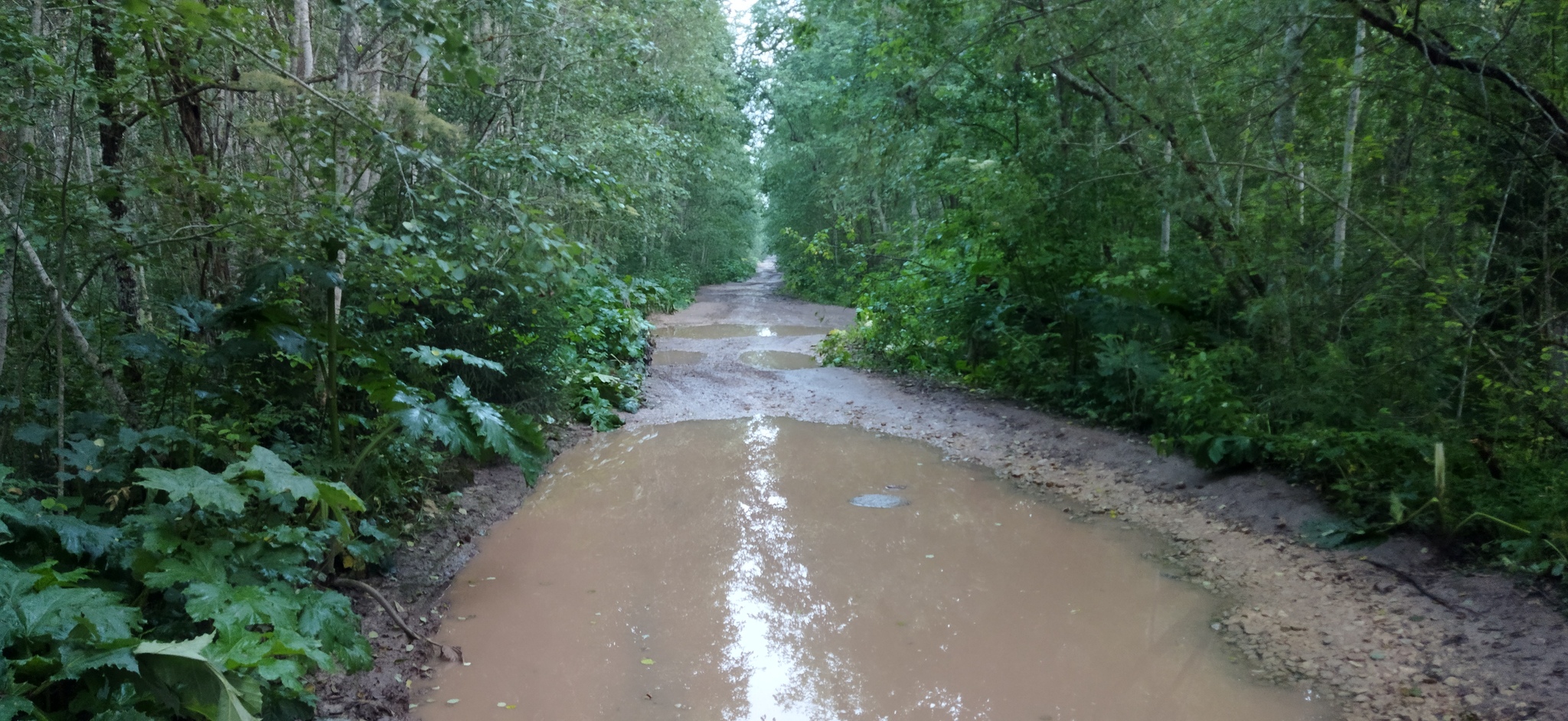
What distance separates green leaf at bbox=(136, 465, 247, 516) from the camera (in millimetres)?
3012

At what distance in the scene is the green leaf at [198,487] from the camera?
301 centimetres

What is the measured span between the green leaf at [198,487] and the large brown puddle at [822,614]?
4.84 feet

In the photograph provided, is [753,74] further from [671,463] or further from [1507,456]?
[1507,456]

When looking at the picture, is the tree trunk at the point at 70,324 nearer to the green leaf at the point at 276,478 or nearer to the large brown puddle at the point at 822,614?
the green leaf at the point at 276,478

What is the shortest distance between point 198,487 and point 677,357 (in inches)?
513

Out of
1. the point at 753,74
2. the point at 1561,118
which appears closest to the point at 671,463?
the point at 1561,118

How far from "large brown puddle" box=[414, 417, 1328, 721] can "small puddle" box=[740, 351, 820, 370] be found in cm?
703

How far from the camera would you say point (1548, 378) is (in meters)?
4.86

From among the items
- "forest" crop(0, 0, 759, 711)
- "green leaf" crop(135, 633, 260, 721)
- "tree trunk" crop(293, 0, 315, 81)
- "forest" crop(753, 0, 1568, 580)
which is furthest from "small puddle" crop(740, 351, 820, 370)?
"green leaf" crop(135, 633, 260, 721)

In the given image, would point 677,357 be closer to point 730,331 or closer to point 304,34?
point 730,331

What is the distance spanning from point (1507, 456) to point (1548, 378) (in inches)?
19.5

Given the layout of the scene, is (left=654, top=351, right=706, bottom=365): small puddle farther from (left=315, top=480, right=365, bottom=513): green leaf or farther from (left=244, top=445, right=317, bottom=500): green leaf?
(left=244, top=445, right=317, bottom=500): green leaf

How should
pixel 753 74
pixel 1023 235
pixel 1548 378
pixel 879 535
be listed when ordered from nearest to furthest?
pixel 1548 378
pixel 879 535
pixel 1023 235
pixel 753 74

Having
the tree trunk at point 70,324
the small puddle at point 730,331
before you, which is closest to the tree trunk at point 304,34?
the tree trunk at point 70,324
